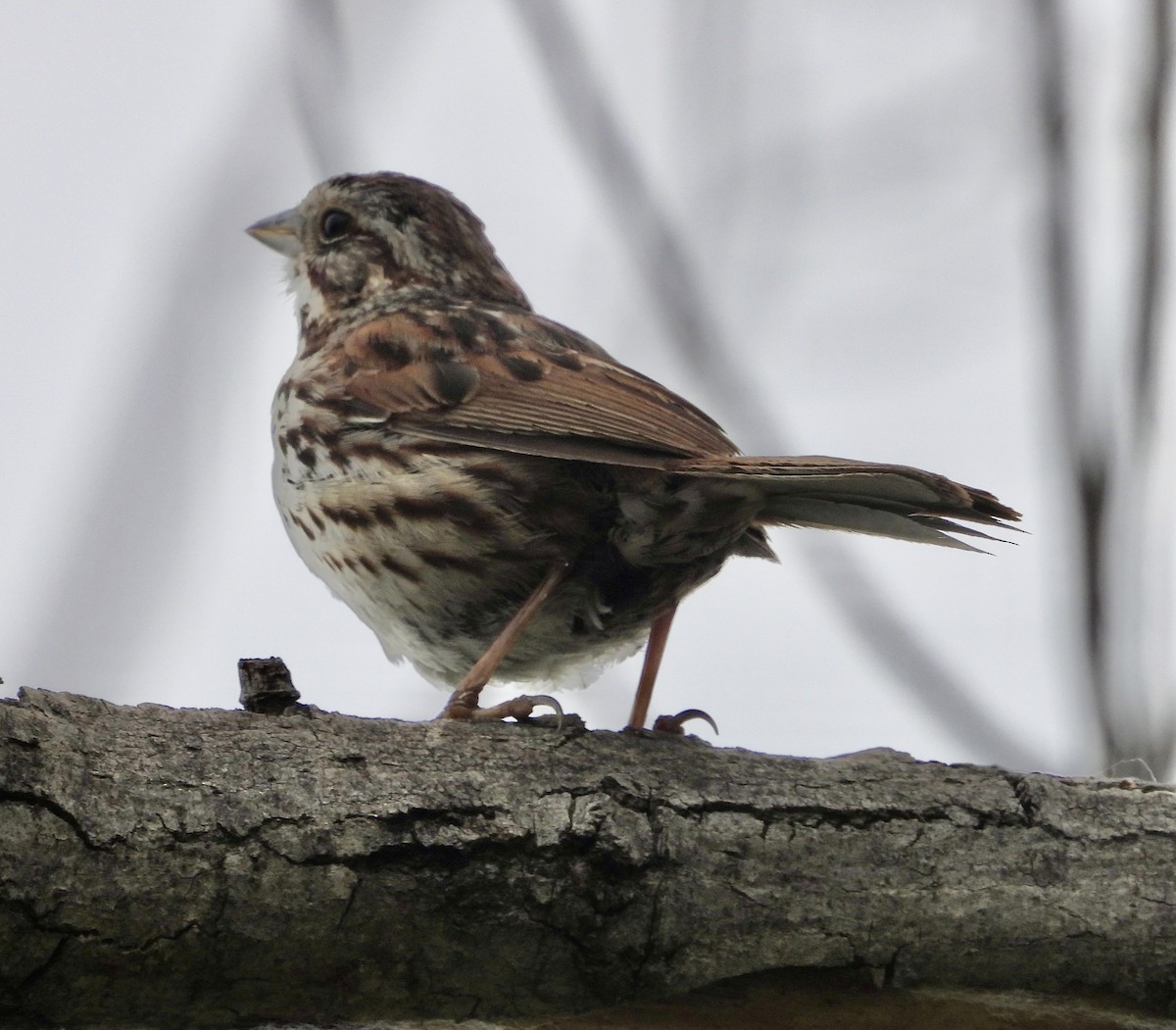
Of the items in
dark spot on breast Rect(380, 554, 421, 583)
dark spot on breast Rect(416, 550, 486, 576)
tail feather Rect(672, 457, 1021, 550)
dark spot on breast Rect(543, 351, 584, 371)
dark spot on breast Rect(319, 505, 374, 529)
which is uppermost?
dark spot on breast Rect(543, 351, 584, 371)

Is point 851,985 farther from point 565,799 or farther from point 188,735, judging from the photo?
point 188,735

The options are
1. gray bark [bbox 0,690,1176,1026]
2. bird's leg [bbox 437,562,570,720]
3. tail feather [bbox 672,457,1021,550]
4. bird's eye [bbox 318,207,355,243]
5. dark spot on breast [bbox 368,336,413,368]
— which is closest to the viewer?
gray bark [bbox 0,690,1176,1026]

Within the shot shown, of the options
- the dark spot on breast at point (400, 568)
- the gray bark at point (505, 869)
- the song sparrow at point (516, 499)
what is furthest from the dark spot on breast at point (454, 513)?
the gray bark at point (505, 869)

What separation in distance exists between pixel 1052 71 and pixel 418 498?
1.91 m

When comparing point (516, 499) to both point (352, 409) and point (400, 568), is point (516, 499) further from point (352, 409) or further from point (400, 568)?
point (352, 409)

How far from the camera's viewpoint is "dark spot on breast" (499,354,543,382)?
4.08 metres

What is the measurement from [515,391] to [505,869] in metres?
1.86

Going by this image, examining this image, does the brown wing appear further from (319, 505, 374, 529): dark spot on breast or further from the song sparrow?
(319, 505, 374, 529): dark spot on breast

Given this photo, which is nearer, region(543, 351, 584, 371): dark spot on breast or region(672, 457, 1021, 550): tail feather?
region(672, 457, 1021, 550): tail feather

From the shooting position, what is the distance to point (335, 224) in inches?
210

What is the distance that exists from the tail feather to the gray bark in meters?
0.59

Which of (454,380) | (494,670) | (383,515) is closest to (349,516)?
(383,515)

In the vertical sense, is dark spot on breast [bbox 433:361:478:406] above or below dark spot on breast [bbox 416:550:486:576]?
above

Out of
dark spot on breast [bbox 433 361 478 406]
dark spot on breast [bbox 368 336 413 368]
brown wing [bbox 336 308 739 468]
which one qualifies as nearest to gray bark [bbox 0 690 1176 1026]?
brown wing [bbox 336 308 739 468]
